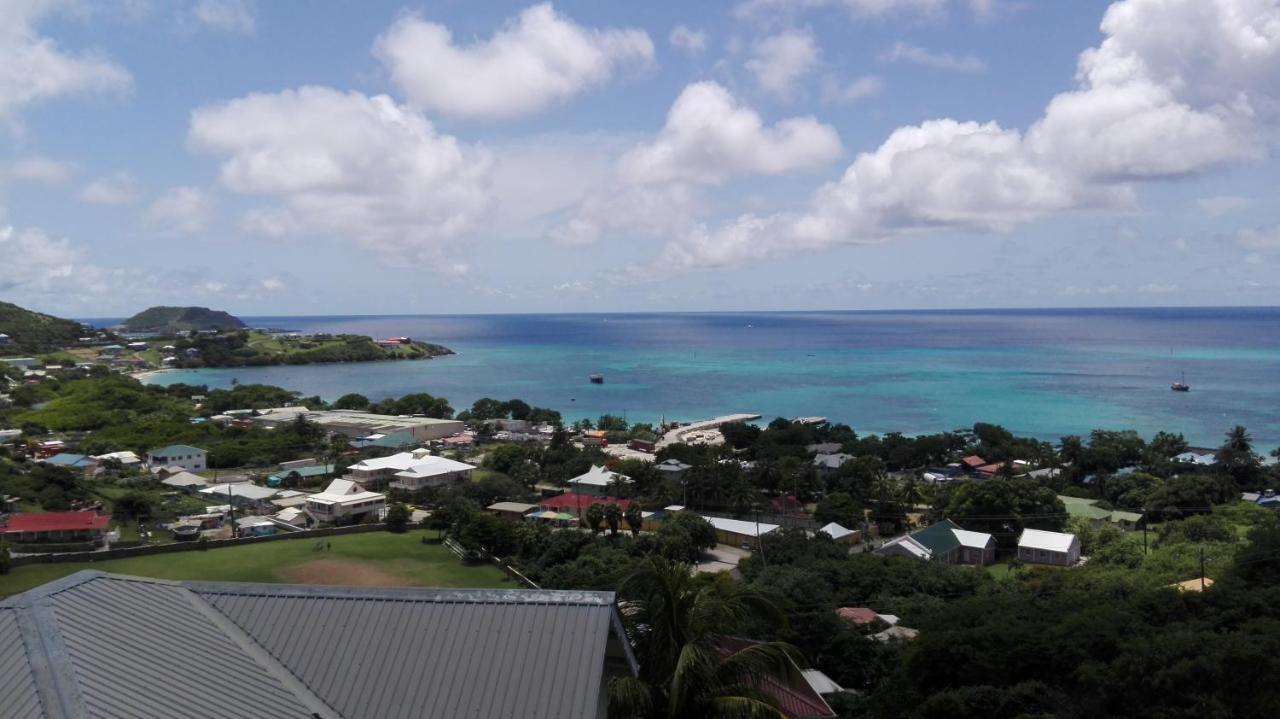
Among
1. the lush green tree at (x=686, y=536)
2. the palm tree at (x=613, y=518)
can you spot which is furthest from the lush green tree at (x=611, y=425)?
the lush green tree at (x=686, y=536)

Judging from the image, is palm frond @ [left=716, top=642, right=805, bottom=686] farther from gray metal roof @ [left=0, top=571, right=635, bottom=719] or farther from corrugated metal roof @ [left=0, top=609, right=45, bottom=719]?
corrugated metal roof @ [left=0, top=609, right=45, bottom=719]

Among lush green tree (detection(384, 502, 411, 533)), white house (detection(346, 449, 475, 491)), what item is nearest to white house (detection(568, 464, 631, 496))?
white house (detection(346, 449, 475, 491))

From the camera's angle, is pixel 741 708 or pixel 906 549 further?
pixel 906 549

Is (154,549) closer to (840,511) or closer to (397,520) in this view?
(397,520)

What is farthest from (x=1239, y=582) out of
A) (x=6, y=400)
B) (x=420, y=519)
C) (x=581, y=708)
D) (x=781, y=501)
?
(x=6, y=400)

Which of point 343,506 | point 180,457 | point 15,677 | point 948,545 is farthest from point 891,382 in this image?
point 15,677

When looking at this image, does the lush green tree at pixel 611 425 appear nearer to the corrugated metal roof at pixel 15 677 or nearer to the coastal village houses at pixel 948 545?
the coastal village houses at pixel 948 545
